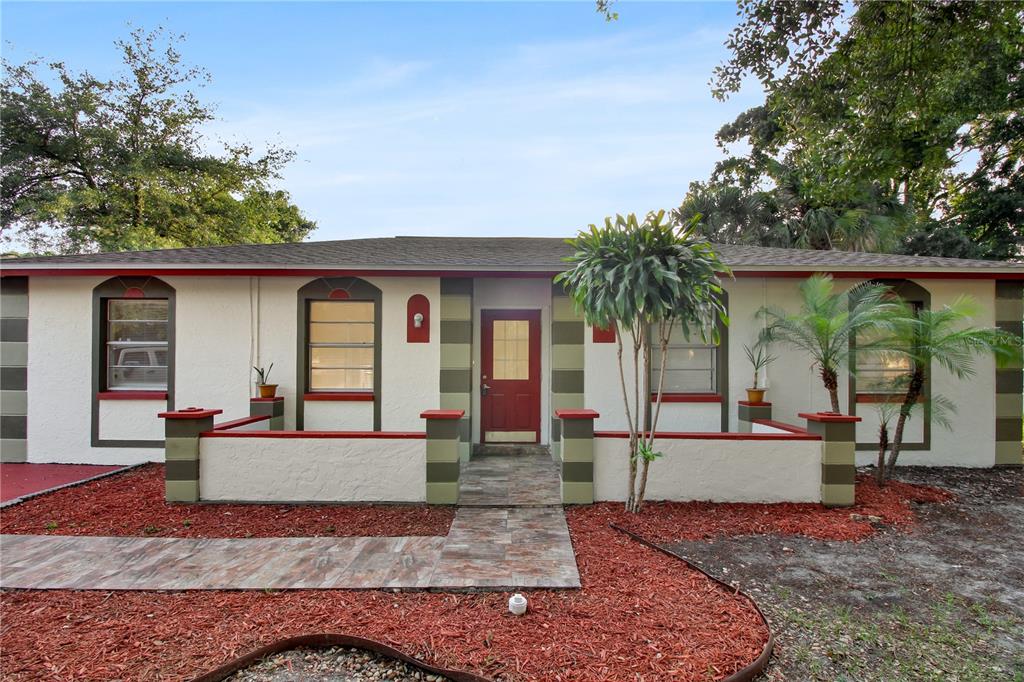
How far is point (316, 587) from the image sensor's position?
12.1 ft

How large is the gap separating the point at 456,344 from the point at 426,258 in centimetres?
159

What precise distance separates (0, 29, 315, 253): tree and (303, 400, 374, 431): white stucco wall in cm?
1283

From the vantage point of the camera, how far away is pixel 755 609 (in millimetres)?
3395

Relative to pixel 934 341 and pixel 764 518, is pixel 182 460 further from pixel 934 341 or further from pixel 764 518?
pixel 934 341

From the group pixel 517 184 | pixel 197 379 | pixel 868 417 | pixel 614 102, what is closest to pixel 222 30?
pixel 197 379

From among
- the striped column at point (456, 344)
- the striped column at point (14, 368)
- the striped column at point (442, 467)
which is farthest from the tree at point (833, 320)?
the striped column at point (14, 368)

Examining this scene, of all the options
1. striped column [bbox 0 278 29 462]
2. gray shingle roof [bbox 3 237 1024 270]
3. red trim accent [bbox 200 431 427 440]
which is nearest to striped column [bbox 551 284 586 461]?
gray shingle roof [bbox 3 237 1024 270]

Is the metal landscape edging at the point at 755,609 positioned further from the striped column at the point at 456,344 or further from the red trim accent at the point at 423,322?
the red trim accent at the point at 423,322

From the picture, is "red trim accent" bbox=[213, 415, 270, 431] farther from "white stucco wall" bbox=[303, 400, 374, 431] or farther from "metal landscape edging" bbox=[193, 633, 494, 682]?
"metal landscape edging" bbox=[193, 633, 494, 682]

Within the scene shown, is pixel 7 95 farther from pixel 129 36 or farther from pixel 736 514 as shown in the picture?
pixel 736 514

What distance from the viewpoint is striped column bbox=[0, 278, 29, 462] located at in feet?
24.8

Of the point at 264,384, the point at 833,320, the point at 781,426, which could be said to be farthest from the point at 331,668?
A: the point at 833,320

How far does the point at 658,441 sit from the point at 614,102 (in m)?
7.22

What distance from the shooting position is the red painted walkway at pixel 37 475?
6238 millimetres
